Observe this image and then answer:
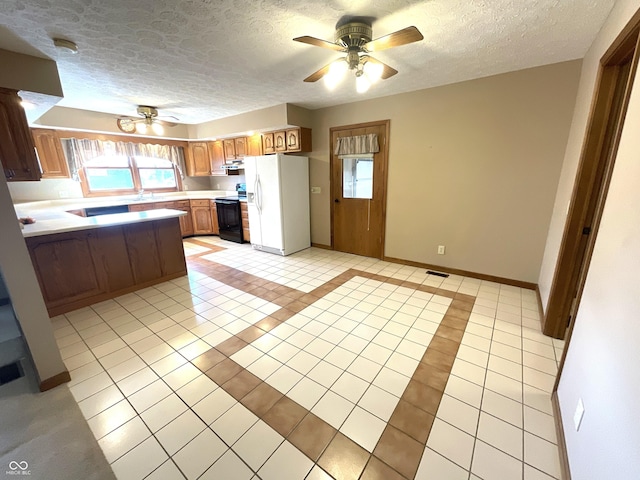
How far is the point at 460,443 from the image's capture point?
1393mm

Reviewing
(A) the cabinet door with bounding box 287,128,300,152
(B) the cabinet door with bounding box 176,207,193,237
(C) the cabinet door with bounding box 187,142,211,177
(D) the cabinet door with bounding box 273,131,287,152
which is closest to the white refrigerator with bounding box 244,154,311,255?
(A) the cabinet door with bounding box 287,128,300,152

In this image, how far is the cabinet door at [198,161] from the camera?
5.95 m

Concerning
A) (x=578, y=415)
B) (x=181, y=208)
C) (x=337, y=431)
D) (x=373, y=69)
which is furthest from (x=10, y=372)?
(x=181, y=208)

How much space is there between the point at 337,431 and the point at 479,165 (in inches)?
127

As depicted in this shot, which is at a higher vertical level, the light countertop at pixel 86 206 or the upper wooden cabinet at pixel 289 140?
the upper wooden cabinet at pixel 289 140

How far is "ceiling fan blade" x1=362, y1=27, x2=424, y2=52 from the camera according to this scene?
163 cm

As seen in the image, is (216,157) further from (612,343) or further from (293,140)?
(612,343)

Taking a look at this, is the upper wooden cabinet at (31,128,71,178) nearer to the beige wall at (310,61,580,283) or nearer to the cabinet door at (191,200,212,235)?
the cabinet door at (191,200,212,235)

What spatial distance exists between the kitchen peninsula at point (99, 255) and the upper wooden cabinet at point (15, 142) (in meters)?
0.55

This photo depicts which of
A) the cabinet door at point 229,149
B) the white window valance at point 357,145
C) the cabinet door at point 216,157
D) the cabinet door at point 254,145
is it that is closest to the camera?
the white window valance at point 357,145

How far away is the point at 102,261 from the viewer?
296cm

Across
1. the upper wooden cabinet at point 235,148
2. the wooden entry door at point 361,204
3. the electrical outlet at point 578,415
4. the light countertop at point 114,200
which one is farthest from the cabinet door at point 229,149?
the electrical outlet at point 578,415

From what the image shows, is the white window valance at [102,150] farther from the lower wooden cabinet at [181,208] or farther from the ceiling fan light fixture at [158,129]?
the lower wooden cabinet at [181,208]

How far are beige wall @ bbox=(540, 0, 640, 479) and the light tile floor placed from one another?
353 mm
